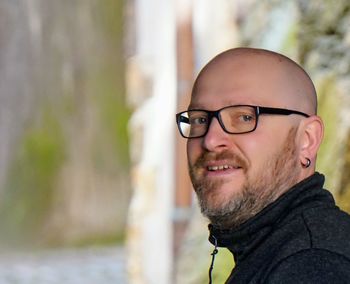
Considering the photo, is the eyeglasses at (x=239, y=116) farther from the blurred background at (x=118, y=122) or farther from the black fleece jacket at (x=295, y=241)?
the blurred background at (x=118, y=122)

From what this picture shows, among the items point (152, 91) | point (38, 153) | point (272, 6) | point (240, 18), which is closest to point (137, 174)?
point (152, 91)

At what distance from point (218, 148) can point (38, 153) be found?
10.3 metres

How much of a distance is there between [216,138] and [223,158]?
0.03m

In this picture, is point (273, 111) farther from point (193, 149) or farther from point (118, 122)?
point (118, 122)

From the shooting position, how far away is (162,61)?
17.1ft

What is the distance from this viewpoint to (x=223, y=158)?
1.35m

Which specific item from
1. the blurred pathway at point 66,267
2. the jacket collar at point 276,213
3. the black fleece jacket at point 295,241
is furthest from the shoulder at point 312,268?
the blurred pathway at point 66,267

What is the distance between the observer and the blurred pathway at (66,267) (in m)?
8.55

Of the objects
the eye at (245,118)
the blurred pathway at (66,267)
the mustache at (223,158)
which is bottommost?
the blurred pathway at (66,267)

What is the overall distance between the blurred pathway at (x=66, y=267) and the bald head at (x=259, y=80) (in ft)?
23.4

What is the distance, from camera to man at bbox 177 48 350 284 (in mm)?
1294

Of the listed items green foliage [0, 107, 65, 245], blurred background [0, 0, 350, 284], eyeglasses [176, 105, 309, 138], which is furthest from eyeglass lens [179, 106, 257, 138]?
green foliage [0, 107, 65, 245]

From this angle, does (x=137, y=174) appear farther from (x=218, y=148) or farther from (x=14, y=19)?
(x=14, y=19)

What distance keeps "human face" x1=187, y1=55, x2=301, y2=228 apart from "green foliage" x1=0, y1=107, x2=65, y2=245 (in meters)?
9.71
